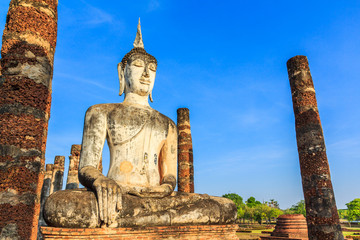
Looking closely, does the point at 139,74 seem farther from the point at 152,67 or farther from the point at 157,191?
the point at 157,191

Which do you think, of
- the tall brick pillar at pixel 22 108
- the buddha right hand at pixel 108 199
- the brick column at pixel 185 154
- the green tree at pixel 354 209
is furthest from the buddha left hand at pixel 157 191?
the green tree at pixel 354 209

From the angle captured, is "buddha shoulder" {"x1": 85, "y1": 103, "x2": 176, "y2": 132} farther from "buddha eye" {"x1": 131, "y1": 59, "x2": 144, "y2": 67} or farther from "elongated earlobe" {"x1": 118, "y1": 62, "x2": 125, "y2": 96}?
"buddha eye" {"x1": 131, "y1": 59, "x2": 144, "y2": 67}

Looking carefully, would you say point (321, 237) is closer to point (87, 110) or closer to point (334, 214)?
point (334, 214)

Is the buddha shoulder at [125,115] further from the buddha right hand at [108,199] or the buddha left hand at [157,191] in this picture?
the buddha right hand at [108,199]

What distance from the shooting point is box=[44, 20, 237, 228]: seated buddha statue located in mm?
2859

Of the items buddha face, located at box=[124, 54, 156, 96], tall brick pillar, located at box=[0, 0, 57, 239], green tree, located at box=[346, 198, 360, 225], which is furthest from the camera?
green tree, located at box=[346, 198, 360, 225]

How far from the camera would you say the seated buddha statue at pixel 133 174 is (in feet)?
9.38

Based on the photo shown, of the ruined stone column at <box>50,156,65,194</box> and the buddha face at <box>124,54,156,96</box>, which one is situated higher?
the ruined stone column at <box>50,156,65,194</box>

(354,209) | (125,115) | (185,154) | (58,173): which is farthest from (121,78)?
(354,209)

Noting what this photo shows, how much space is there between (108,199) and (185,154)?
11766 millimetres

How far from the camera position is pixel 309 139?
29.9 feet

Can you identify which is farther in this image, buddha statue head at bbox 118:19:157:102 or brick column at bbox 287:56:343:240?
brick column at bbox 287:56:343:240

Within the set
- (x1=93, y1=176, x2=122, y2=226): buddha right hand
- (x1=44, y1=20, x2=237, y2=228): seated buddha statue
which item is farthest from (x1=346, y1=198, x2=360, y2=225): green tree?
(x1=93, y1=176, x2=122, y2=226): buddha right hand

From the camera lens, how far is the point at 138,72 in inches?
172
